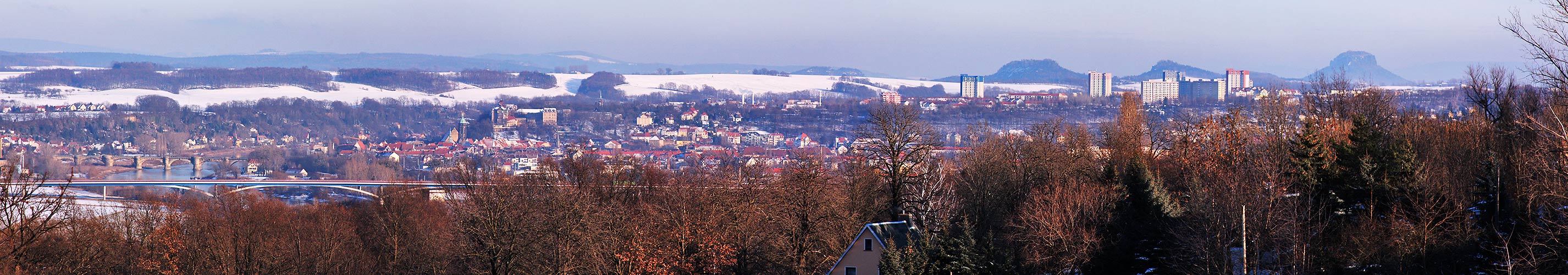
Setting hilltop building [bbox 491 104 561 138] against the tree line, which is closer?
the tree line

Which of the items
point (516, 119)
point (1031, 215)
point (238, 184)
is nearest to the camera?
point (1031, 215)

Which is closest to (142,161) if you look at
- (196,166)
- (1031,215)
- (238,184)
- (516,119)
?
(196,166)

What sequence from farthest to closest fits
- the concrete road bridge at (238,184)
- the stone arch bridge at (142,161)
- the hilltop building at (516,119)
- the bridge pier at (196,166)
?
the hilltop building at (516,119), the stone arch bridge at (142,161), the bridge pier at (196,166), the concrete road bridge at (238,184)

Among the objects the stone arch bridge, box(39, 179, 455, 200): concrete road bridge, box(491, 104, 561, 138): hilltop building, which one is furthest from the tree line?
box(491, 104, 561, 138): hilltop building

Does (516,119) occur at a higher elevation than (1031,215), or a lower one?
lower

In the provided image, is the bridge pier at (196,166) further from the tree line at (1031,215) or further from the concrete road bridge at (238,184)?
the tree line at (1031,215)

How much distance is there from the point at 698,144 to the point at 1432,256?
12758cm

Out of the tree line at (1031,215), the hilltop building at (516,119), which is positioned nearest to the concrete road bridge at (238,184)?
the tree line at (1031,215)

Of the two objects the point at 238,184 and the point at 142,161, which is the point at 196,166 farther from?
the point at 238,184

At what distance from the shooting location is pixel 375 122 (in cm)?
18300

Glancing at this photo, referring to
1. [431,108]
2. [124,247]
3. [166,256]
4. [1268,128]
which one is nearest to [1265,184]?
[1268,128]

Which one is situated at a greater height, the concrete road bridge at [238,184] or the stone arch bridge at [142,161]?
the concrete road bridge at [238,184]

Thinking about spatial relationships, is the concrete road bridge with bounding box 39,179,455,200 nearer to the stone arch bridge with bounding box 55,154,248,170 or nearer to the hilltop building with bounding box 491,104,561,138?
the stone arch bridge with bounding box 55,154,248,170

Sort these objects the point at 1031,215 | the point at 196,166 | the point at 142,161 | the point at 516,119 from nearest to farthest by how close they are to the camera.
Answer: the point at 1031,215 → the point at 196,166 → the point at 142,161 → the point at 516,119
